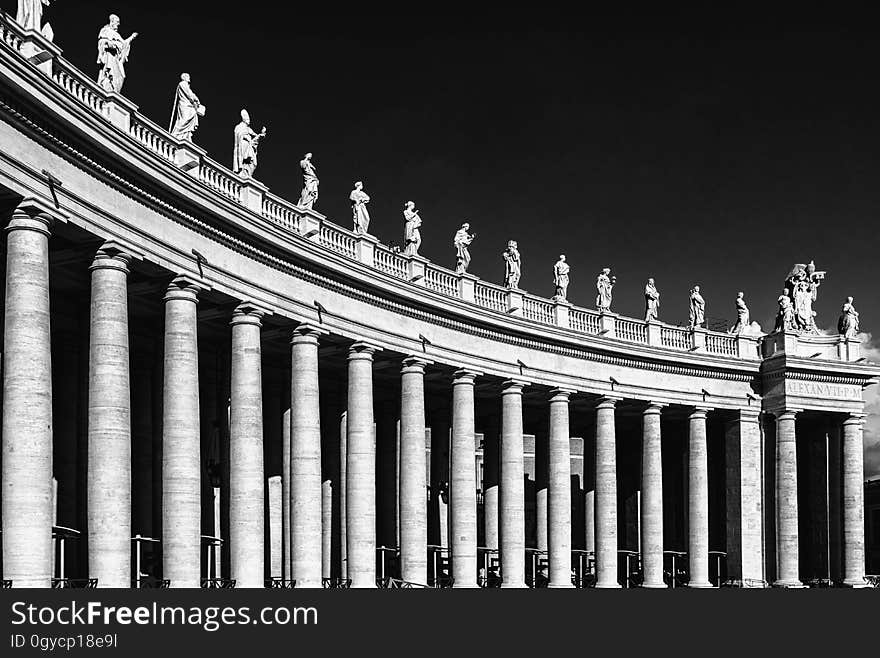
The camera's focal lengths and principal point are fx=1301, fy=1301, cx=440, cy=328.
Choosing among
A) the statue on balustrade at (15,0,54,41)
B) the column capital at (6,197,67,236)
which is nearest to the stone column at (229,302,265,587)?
the column capital at (6,197,67,236)

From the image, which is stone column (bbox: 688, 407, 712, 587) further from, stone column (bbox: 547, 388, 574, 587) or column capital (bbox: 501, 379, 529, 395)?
column capital (bbox: 501, 379, 529, 395)

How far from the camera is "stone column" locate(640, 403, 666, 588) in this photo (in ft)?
351

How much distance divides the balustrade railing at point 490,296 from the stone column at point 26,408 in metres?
49.3

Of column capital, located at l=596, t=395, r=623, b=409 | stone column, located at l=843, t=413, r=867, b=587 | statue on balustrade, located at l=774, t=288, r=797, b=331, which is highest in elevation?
statue on balustrade, located at l=774, t=288, r=797, b=331

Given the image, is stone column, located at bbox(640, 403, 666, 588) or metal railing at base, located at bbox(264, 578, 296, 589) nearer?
metal railing at base, located at bbox(264, 578, 296, 589)

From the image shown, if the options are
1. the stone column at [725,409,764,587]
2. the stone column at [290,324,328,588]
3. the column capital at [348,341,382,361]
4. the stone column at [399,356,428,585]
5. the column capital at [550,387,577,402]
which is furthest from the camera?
the stone column at [725,409,764,587]

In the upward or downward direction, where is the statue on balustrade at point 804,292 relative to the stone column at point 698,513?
upward

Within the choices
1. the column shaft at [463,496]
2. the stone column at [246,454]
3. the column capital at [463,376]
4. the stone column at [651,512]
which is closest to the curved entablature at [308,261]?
the column capital at [463,376]

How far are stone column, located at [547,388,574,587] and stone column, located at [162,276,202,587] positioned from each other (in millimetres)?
42286

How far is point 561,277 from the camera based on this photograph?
10944cm

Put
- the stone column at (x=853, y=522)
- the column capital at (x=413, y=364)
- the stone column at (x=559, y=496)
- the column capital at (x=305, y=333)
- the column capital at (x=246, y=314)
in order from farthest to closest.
Answer: the stone column at (x=853, y=522) < the stone column at (x=559, y=496) < the column capital at (x=413, y=364) < the column capital at (x=305, y=333) < the column capital at (x=246, y=314)

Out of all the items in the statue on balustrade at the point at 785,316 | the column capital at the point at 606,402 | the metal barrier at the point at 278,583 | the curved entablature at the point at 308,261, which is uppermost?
the statue on balustrade at the point at 785,316

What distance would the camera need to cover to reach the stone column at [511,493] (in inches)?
3755

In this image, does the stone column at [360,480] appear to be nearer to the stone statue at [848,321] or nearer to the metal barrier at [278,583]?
the metal barrier at [278,583]
